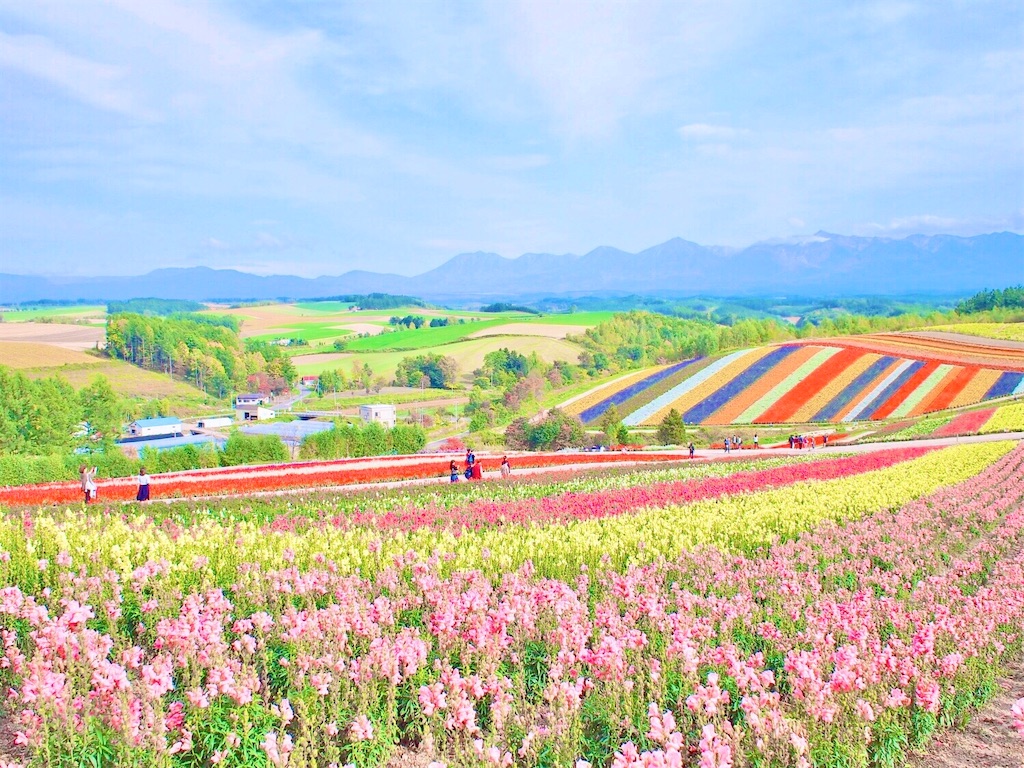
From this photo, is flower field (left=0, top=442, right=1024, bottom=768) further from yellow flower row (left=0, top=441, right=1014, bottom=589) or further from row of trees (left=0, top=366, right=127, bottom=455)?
row of trees (left=0, top=366, right=127, bottom=455)

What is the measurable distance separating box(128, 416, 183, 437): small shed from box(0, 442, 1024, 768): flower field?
305 ft

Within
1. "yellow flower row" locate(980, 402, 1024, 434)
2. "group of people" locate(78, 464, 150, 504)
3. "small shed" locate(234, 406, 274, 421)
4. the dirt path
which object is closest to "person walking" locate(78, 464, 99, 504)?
"group of people" locate(78, 464, 150, 504)

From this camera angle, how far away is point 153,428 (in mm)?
100500

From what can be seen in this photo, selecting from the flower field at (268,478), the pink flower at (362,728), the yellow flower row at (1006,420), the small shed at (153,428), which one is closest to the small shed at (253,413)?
the small shed at (153,428)

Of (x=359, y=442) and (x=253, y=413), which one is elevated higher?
(x=359, y=442)

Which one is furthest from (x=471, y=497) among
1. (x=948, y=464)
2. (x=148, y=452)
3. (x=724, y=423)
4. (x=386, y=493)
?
(x=724, y=423)

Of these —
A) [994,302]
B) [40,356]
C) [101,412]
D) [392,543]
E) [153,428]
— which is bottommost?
[153,428]

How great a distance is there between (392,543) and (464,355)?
159386 millimetres

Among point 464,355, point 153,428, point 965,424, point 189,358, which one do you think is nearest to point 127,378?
point 189,358

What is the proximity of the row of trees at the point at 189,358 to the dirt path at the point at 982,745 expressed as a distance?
160 m

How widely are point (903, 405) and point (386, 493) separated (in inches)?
2058

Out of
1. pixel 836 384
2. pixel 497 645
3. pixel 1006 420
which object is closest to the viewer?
pixel 497 645

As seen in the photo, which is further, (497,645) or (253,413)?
(253,413)

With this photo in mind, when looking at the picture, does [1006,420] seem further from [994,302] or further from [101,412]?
[994,302]
